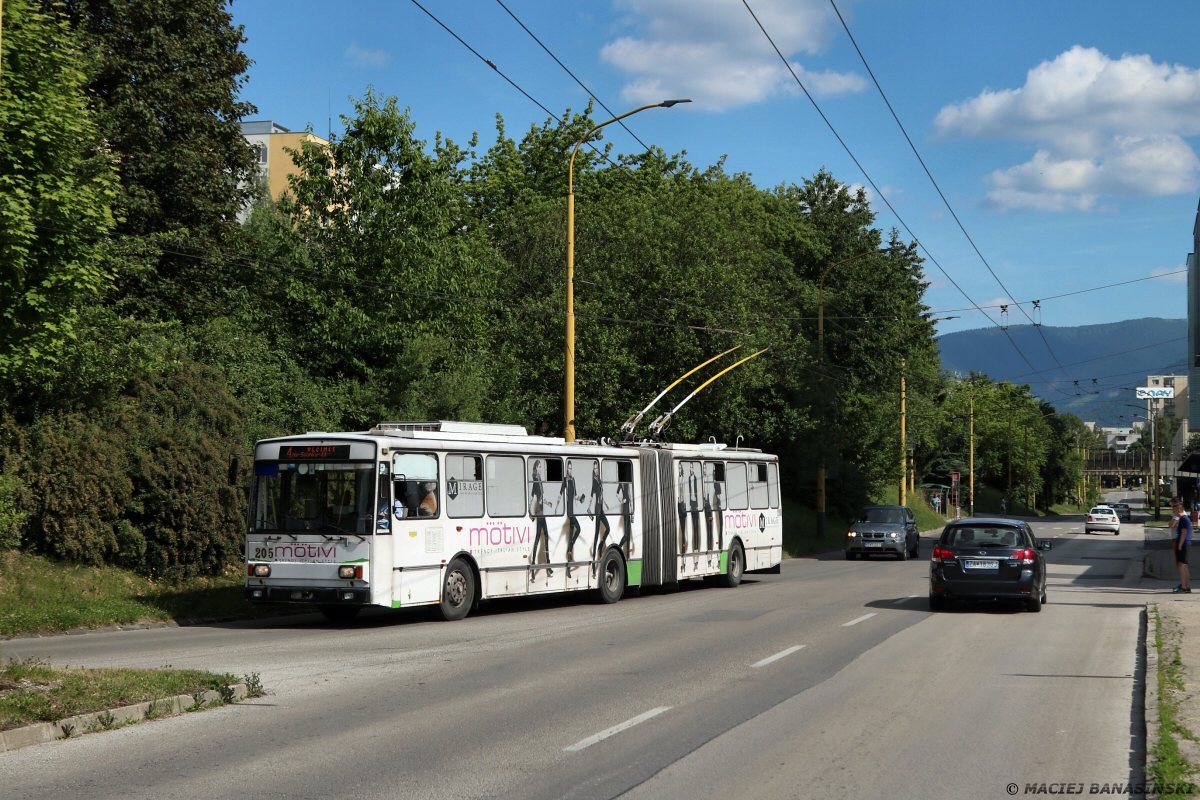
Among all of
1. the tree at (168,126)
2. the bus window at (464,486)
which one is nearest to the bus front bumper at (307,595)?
the bus window at (464,486)

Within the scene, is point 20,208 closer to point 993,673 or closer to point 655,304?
point 993,673

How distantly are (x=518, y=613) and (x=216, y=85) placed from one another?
20.1 m

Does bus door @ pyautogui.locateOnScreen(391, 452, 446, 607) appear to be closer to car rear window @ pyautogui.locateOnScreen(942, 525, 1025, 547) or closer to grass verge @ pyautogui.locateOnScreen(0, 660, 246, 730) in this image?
grass verge @ pyautogui.locateOnScreen(0, 660, 246, 730)

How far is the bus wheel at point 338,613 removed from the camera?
1866cm

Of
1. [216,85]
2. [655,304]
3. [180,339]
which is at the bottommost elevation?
[180,339]

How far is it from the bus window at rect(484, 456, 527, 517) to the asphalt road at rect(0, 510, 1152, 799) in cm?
203

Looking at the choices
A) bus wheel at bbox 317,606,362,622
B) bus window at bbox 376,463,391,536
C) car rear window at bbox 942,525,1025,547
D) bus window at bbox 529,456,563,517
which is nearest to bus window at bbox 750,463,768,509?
bus window at bbox 529,456,563,517

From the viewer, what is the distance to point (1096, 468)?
195 meters

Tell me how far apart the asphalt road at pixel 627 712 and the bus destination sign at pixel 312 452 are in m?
2.48

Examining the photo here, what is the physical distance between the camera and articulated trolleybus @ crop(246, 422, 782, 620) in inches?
674

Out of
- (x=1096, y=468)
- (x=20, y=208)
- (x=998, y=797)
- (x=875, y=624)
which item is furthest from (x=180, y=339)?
(x=1096, y=468)

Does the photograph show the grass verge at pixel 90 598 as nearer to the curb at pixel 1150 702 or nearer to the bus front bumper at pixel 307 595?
the bus front bumper at pixel 307 595

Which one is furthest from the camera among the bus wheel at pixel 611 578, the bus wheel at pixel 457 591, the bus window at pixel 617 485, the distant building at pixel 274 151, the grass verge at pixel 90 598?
the distant building at pixel 274 151

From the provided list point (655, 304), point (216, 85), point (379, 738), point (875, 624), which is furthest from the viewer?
point (655, 304)
